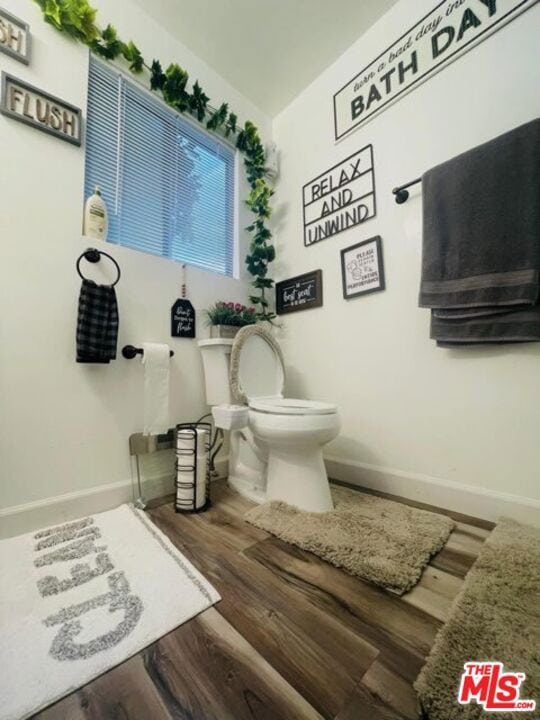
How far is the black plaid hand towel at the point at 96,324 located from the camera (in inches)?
44.8

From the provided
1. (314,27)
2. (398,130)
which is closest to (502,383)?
(398,130)

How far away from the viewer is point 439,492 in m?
1.24

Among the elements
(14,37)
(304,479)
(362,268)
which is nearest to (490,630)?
(304,479)

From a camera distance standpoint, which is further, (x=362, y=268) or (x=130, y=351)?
(x=362, y=268)

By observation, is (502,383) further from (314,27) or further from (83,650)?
(314,27)

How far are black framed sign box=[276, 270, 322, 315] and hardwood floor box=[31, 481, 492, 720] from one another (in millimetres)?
1306

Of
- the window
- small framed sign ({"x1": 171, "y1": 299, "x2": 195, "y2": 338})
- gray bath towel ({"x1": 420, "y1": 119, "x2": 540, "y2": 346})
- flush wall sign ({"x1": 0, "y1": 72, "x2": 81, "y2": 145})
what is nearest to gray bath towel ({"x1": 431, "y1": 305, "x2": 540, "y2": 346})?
gray bath towel ({"x1": 420, "y1": 119, "x2": 540, "y2": 346})

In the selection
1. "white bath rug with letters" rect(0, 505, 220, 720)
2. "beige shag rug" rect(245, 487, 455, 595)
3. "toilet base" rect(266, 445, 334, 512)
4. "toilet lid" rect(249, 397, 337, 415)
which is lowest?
"white bath rug with letters" rect(0, 505, 220, 720)

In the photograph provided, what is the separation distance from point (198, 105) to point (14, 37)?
80 cm

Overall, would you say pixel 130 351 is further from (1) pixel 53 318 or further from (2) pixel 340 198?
(2) pixel 340 198

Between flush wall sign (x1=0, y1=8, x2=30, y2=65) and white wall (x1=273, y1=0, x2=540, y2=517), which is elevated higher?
flush wall sign (x1=0, y1=8, x2=30, y2=65)

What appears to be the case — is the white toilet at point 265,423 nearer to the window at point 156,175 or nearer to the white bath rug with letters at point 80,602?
the white bath rug with letters at point 80,602

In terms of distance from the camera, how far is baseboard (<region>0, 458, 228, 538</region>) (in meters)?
1.02

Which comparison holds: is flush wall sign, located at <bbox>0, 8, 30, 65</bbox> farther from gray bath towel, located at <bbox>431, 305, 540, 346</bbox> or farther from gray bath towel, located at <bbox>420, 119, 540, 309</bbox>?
gray bath towel, located at <bbox>431, 305, 540, 346</bbox>
